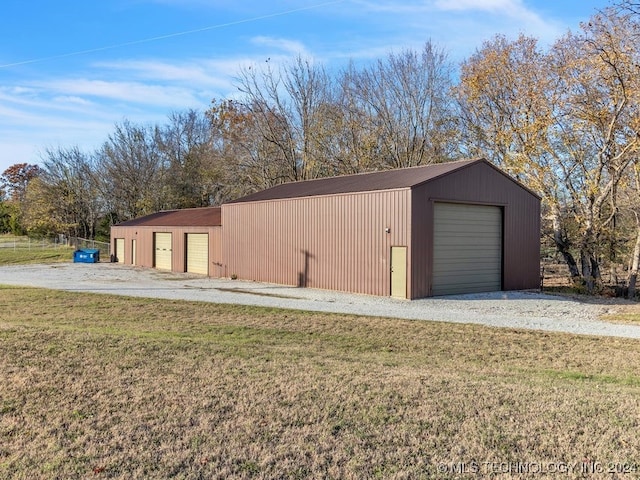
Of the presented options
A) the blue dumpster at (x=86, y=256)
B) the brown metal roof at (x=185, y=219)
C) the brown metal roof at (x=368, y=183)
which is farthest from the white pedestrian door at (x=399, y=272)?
the blue dumpster at (x=86, y=256)

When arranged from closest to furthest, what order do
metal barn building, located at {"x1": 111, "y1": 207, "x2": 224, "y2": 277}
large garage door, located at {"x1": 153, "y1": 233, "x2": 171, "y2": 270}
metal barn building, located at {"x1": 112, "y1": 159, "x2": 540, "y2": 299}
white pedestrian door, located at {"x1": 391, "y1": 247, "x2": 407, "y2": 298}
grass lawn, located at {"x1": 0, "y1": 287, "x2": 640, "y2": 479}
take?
grass lawn, located at {"x1": 0, "y1": 287, "x2": 640, "y2": 479}, white pedestrian door, located at {"x1": 391, "y1": 247, "x2": 407, "y2": 298}, metal barn building, located at {"x1": 112, "y1": 159, "x2": 540, "y2": 299}, metal barn building, located at {"x1": 111, "y1": 207, "x2": 224, "y2": 277}, large garage door, located at {"x1": 153, "y1": 233, "x2": 171, "y2": 270}

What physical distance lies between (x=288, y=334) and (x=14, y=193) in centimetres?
6604

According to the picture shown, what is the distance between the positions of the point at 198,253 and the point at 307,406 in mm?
20028

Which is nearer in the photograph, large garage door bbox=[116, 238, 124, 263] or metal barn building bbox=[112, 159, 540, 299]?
metal barn building bbox=[112, 159, 540, 299]

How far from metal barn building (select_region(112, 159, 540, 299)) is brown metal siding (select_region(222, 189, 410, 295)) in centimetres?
3

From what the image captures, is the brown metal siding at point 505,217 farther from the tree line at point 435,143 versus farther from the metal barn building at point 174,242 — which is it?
the metal barn building at point 174,242

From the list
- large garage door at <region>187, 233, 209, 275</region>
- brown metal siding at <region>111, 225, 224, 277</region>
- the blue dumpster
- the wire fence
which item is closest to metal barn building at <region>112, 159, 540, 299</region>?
brown metal siding at <region>111, 225, 224, 277</region>

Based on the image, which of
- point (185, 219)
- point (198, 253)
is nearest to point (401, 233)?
point (198, 253)

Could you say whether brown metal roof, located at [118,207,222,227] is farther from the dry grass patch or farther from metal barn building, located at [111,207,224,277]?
the dry grass patch

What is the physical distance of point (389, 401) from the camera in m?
4.64

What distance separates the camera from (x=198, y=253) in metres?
23.8

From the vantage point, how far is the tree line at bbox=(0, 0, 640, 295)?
18406 mm

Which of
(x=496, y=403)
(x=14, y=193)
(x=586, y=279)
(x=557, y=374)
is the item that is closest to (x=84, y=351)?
(x=496, y=403)

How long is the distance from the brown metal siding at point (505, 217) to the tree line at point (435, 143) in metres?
2.28
